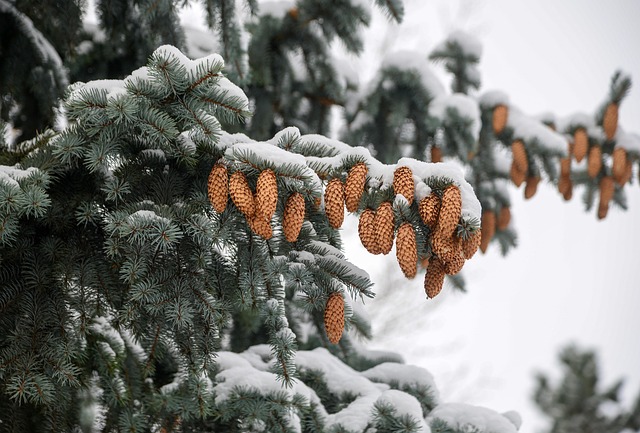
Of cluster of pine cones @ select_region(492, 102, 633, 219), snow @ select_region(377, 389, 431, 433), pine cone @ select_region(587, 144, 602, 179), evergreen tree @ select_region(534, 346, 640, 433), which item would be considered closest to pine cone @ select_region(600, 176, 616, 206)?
cluster of pine cones @ select_region(492, 102, 633, 219)

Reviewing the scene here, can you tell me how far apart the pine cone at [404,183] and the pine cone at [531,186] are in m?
2.74

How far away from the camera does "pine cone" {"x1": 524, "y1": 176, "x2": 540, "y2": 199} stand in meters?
4.59

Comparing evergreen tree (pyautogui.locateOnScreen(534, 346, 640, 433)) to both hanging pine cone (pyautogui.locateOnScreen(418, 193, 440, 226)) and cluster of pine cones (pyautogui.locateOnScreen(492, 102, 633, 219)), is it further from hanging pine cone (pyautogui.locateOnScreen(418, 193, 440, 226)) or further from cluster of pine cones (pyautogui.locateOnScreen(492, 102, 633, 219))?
hanging pine cone (pyautogui.locateOnScreen(418, 193, 440, 226))

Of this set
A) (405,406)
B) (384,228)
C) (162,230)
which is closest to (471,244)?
(384,228)

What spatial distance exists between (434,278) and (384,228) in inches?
8.4

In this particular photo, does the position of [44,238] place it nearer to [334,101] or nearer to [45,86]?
[45,86]

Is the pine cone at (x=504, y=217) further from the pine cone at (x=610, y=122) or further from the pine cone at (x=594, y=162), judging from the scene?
the pine cone at (x=610, y=122)

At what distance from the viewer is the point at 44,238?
2.16m

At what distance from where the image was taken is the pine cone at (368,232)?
196cm

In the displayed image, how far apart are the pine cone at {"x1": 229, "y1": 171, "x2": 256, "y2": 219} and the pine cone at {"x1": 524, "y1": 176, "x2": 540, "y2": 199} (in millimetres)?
3060

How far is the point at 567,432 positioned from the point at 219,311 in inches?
519

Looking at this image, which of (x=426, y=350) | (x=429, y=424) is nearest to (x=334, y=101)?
(x=429, y=424)

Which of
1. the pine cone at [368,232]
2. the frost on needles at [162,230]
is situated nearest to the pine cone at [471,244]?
the frost on needles at [162,230]

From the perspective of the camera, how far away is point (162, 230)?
183cm
